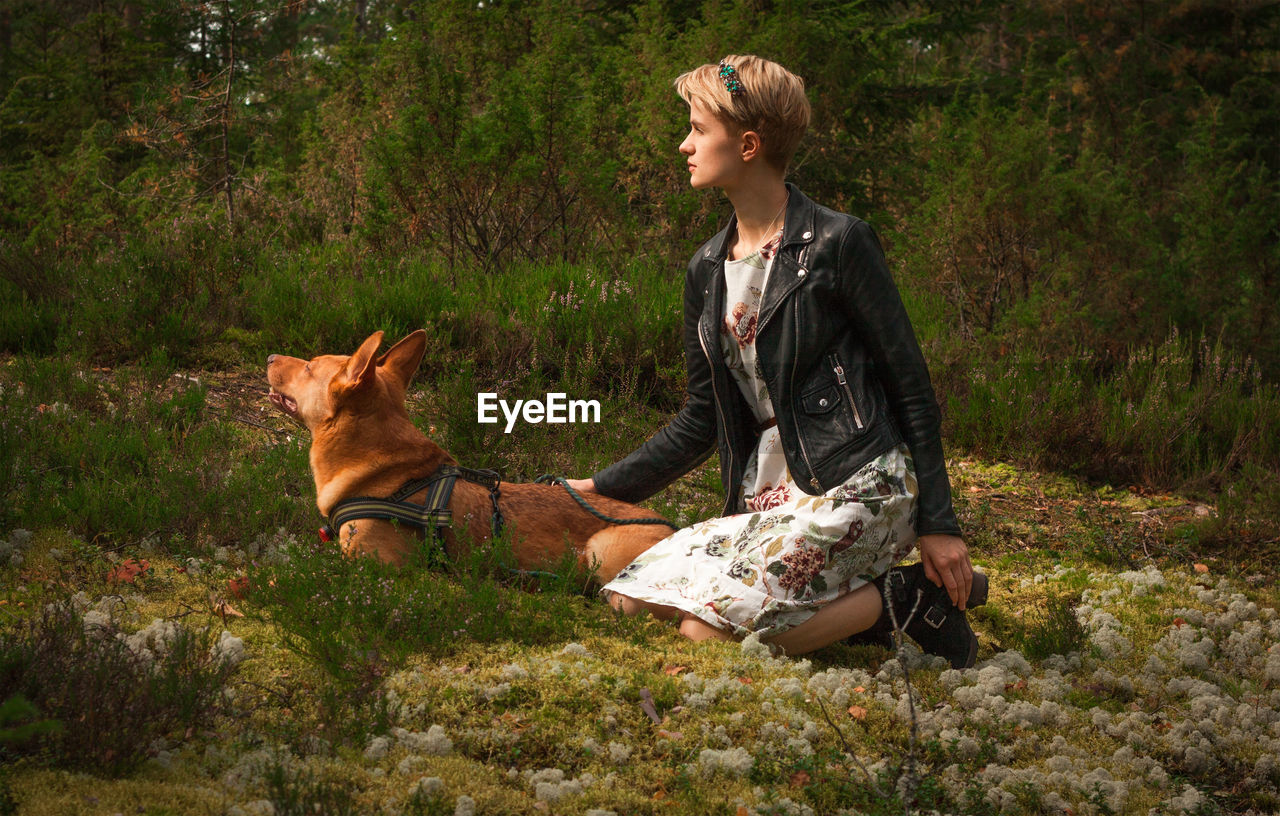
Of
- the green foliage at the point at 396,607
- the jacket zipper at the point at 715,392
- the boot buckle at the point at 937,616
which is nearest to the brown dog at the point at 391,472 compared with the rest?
the green foliage at the point at 396,607

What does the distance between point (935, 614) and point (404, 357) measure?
8.71 ft

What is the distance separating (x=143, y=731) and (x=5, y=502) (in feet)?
8.41

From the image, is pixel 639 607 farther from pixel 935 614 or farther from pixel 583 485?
pixel 935 614

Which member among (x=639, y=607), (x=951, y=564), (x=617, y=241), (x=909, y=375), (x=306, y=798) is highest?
(x=617, y=241)

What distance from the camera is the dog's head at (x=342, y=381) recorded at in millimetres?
4602

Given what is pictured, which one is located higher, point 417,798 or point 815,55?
point 815,55

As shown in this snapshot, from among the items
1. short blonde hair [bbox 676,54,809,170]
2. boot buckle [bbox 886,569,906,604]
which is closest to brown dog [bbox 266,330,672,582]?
boot buckle [bbox 886,569,906,604]

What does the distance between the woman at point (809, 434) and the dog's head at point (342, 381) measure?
1.37 metres

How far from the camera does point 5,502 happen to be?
4871mm

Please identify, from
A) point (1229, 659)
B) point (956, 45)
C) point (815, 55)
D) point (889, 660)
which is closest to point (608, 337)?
point (889, 660)

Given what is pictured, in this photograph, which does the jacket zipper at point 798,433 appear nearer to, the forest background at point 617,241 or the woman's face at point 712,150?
the woman's face at point 712,150

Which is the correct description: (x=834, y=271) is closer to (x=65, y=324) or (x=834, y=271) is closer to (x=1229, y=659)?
(x=1229, y=659)

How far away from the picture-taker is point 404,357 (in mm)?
4902

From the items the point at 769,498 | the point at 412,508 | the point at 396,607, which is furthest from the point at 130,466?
the point at 769,498
